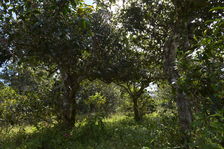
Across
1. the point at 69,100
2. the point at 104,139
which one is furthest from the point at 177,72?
the point at 69,100

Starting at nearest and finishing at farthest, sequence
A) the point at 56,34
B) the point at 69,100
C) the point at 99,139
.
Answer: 1. the point at 56,34
2. the point at 99,139
3. the point at 69,100

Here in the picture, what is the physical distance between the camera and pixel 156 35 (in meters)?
8.57

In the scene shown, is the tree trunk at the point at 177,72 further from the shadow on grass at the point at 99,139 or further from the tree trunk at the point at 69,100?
the tree trunk at the point at 69,100

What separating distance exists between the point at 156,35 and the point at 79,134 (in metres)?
5.87

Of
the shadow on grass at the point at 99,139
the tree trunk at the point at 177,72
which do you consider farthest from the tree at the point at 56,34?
the tree trunk at the point at 177,72

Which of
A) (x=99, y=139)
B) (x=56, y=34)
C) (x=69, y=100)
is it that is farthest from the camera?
(x=69, y=100)

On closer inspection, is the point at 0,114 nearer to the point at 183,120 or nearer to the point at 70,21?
the point at 70,21

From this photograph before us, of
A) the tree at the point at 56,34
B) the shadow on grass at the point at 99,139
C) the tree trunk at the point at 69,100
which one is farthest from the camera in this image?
the tree trunk at the point at 69,100

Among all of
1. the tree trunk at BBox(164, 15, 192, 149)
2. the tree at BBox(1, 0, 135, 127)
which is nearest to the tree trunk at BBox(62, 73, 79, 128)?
the tree at BBox(1, 0, 135, 127)

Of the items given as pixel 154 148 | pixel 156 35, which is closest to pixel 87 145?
pixel 154 148

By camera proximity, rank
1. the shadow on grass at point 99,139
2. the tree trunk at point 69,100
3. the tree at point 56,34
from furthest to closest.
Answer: the tree trunk at point 69,100 < the shadow on grass at point 99,139 < the tree at point 56,34

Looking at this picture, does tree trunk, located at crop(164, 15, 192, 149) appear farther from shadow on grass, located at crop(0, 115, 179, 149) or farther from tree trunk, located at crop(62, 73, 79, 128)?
tree trunk, located at crop(62, 73, 79, 128)

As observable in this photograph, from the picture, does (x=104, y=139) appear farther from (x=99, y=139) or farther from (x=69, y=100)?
(x=69, y=100)

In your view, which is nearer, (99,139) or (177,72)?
(177,72)
